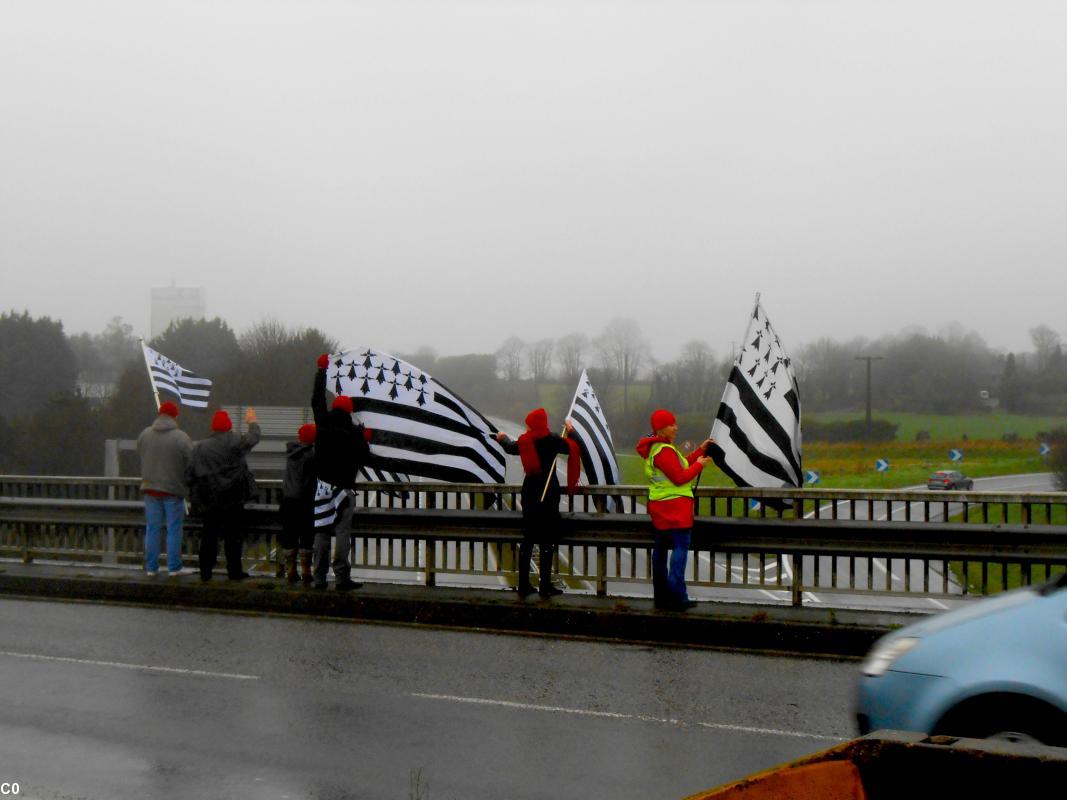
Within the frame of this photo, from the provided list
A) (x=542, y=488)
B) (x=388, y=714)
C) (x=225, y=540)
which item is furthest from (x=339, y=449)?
(x=388, y=714)

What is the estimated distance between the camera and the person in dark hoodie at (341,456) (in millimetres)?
11492

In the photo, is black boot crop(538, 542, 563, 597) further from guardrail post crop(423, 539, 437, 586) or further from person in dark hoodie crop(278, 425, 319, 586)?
person in dark hoodie crop(278, 425, 319, 586)

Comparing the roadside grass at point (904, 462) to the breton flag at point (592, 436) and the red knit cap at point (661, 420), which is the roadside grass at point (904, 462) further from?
the red knit cap at point (661, 420)

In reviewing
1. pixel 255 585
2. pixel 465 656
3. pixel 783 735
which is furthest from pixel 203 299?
pixel 783 735

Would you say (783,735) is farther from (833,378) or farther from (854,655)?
(833,378)

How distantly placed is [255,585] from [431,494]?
2.13 metres

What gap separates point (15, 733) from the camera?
6711 millimetres

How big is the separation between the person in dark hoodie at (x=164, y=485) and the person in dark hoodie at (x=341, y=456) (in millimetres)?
1864

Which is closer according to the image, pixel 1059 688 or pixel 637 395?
pixel 1059 688

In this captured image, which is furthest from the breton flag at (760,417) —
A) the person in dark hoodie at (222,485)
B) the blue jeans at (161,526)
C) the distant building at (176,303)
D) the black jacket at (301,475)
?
the distant building at (176,303)

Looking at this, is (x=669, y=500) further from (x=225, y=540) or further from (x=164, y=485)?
(x=164, y=485)

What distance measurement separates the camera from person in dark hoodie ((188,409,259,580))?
12.2 meters

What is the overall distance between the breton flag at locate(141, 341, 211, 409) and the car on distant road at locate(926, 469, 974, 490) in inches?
396

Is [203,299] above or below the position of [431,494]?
above
